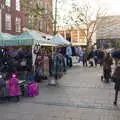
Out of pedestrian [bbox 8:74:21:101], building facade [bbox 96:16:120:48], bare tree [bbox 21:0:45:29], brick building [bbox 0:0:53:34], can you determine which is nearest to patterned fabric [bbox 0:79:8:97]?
pedestrian [bbox 8:74:21:101]

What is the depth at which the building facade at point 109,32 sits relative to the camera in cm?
5807

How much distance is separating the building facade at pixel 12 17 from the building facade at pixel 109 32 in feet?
59.7

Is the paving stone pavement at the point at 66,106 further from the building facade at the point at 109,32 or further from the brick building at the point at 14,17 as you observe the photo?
the building facade at the point at 109,32

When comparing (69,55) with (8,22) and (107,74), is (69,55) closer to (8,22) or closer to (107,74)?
(107,74)

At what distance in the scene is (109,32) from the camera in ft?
199

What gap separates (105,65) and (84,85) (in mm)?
1745

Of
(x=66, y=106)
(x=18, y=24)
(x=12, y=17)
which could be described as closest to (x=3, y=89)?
(x=66, y=106)

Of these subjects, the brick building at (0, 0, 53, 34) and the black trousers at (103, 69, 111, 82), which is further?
the brick building at (0, 0, 53, 34)

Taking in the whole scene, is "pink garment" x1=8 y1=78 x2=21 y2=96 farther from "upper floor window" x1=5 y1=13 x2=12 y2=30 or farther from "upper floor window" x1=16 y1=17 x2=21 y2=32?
"upper floor window" x1=16 y1=17 x2=21 y2=32

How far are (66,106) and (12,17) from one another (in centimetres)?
2893

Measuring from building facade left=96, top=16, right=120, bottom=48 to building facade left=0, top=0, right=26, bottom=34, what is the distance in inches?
717

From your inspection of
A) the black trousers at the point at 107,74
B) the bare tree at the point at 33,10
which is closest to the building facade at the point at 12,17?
the bare tree at the point at 33,10

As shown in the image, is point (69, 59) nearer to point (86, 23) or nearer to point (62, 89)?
point (62, 89)

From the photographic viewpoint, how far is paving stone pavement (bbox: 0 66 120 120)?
8.91 metres
